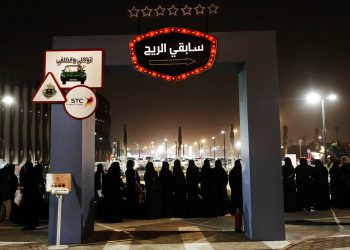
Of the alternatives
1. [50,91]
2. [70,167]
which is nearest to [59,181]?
[70,167]

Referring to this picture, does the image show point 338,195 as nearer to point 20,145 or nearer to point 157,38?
point 157,38

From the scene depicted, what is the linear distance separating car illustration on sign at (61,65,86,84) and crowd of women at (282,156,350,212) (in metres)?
7.46

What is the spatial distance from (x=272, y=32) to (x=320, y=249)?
466cm

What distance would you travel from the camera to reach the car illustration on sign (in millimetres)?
8609

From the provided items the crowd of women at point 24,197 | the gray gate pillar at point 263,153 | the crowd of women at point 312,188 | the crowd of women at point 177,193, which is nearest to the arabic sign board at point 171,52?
the gray gate pillar at point 263,153

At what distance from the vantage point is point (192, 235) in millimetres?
9234

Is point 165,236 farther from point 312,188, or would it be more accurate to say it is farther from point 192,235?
point 312,188

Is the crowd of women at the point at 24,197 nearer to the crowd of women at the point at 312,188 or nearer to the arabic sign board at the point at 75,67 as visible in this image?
the arabic sign board at the point at 75,67

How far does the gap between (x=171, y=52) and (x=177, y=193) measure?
500 cm

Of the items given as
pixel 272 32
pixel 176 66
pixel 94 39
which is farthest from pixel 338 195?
pixel 94 39

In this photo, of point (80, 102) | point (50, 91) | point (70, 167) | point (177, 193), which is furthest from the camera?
point (177, 193)

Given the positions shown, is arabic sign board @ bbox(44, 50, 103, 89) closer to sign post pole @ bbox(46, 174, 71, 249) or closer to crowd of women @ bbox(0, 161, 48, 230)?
sign post pole @ bbox(46, 174, 71, 249)

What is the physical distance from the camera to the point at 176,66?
877 centimetres

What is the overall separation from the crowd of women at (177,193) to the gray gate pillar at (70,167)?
3.21 metres
